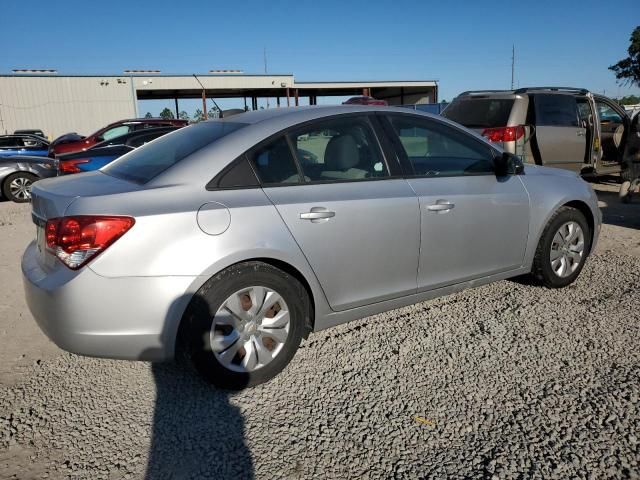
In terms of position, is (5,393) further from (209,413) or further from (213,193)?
(213,193)

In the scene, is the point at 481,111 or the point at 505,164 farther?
the point at 481,111

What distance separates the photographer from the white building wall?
1336 inches

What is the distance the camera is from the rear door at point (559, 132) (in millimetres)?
8273

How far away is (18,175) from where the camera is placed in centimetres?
1104

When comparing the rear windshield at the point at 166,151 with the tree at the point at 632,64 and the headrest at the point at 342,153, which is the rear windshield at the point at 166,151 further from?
the tree at the point at 632,64

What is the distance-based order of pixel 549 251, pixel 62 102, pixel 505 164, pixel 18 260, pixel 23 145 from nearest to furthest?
pixel 505 164 < pixel 549 251 < pixel 18 260 < pixel 23 145 < pixel 62 102

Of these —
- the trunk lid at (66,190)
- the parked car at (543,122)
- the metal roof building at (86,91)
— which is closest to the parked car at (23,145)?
the parked car at (543,122)

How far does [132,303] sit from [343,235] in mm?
1265

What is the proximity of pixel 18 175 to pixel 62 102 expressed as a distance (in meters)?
27.7

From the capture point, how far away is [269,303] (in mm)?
2963

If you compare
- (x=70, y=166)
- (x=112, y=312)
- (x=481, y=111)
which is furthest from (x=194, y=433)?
(x=481, y=111)

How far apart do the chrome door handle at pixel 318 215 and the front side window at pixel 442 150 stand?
91 cm

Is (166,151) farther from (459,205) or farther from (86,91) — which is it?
(86,91)

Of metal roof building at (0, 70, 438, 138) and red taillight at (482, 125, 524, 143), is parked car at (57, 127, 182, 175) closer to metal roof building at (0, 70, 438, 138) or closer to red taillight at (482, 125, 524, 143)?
red taillight at (482, 125, 524, 143)
